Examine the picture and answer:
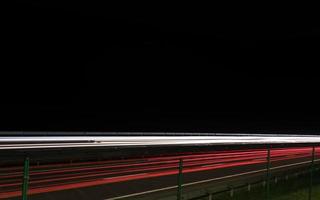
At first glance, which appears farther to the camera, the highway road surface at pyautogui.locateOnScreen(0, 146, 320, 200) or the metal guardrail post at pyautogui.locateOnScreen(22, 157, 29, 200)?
the highway road surface at pyautogui.locateOnScreen(0, 146, 320, 200)

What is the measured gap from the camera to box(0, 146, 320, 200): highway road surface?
25.1 feet

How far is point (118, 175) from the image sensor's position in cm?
970

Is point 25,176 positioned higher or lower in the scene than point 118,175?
higher

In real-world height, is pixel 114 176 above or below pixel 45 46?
below

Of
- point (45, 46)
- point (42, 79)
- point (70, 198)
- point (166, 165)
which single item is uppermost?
point (45, 46)

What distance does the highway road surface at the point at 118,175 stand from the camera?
765 cm

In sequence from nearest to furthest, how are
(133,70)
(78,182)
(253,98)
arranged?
1. (78,182)
2. (133,70)
3. (253,98)

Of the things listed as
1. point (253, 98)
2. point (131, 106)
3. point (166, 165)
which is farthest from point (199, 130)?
point (166, 165)

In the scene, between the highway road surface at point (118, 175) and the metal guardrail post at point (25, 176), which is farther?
the highway road surface at point (118, 175)

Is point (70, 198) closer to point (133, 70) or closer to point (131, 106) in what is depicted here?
point (131, 106)

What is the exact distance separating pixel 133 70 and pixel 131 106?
35.8ft

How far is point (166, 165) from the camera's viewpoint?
10266 millimetres

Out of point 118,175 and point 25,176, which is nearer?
point 25,176

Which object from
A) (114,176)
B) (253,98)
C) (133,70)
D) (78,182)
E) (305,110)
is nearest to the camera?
(78,182)
